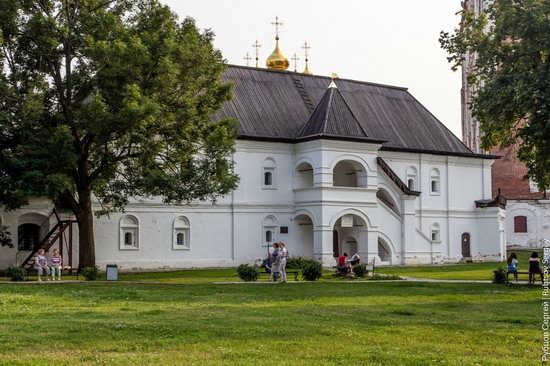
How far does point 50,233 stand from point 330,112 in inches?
696

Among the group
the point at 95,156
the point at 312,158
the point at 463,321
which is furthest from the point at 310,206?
the point at 463,321

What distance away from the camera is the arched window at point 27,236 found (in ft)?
136

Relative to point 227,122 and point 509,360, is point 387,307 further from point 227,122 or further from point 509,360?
point 227,122

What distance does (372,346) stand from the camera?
45.0 ft

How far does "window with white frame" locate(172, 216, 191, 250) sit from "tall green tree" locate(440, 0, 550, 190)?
768 inches

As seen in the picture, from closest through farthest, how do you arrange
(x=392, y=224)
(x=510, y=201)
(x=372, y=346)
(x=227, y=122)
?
(x=372, y=346)
(x=227, y=122)
(x=392, y=224)
(x=510, y=201)

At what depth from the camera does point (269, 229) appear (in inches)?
1861

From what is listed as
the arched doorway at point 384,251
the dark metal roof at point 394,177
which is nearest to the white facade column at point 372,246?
the arched doorway at point 384,251

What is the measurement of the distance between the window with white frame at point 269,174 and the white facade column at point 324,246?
4017 millimetres

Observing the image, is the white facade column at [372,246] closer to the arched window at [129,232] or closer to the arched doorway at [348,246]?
the arched doorway at [348,246]

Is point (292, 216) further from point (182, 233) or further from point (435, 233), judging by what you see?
point (435, 233)

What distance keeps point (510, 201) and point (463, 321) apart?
169 ft

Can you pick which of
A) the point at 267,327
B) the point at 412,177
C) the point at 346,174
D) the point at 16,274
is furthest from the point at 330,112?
the point at 267,327

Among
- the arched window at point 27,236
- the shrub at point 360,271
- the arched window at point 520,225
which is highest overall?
the arched window at point 520,225
